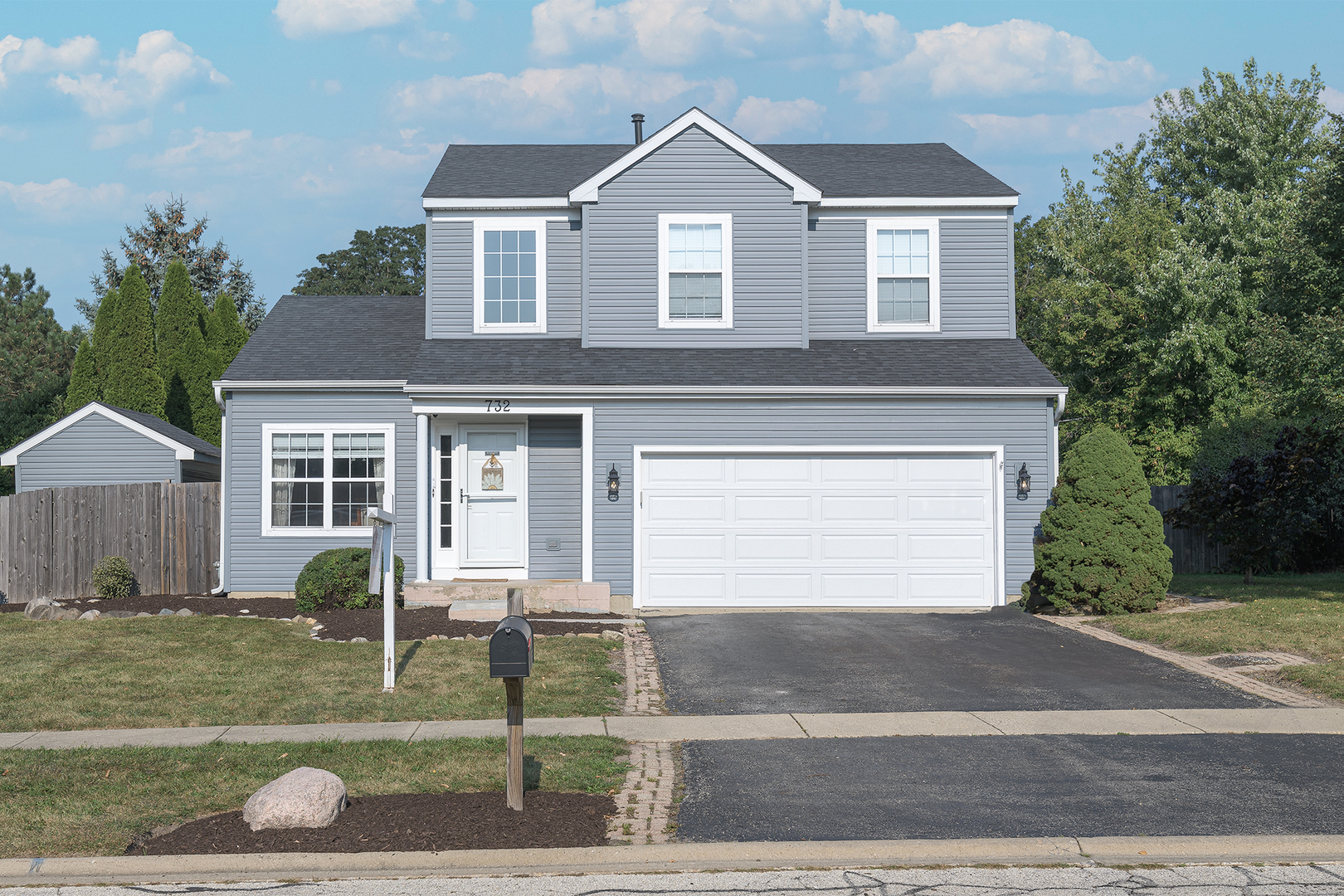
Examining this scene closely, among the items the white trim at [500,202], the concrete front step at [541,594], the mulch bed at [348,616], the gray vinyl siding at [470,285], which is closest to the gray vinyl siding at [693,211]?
the gray vinyl siding at [470,285]

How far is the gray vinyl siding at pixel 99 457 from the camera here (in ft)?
66.0

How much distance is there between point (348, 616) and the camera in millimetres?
14844

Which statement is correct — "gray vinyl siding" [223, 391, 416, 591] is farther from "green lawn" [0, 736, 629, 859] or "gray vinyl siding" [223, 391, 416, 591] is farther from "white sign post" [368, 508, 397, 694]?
"green lawn" [0, 736, 629, 859]

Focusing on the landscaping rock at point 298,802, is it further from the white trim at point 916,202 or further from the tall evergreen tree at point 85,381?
the tall evergreen tree at point 85,381

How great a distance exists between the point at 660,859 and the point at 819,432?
426 inches

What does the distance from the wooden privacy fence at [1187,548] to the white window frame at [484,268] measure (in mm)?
→ 13545

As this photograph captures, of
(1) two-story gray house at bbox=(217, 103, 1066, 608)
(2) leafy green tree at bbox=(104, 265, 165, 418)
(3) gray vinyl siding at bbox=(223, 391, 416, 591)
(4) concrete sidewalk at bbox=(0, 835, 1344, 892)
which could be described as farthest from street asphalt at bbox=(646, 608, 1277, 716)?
(2) leafy green tree at bbox=(104, 265, 165, 418)

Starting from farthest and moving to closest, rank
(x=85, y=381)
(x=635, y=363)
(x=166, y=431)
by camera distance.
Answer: (x=85, y=381)
(x=166, y=431)
(x=635, y=363)

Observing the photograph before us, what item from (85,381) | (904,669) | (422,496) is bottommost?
(904,669)

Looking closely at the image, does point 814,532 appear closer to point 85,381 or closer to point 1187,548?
point 1187,548

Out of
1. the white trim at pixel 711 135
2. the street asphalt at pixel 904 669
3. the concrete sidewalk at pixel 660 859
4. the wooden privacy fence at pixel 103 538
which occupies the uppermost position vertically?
the white trim at pixel 711 135

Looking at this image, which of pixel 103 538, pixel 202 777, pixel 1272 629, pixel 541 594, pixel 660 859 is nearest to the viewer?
pixel 660 859

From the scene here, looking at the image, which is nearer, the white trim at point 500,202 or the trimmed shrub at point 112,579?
the white trim at point 500,202

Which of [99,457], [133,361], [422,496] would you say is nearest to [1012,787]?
[422,496]
